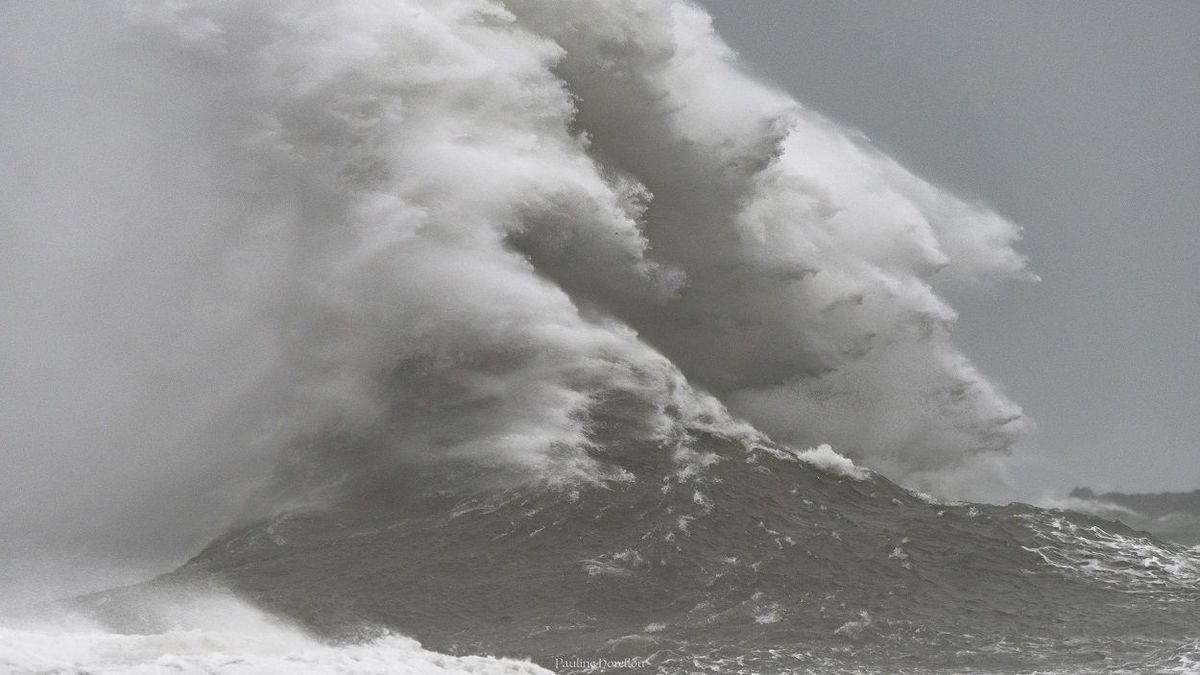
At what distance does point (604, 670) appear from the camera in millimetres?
18406

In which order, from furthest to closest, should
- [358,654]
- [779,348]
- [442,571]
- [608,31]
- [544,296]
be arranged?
[779,348] < [608,31] < [544,296] < [442,571] < [358,654]

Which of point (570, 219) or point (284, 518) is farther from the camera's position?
point (570, 219)

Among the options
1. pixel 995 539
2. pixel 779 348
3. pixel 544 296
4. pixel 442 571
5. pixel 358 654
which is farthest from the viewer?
pixel 779 348

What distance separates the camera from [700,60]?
33.6 meters

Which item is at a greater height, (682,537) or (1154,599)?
(682,537)

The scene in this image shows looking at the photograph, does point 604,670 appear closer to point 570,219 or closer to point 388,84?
point 570,219

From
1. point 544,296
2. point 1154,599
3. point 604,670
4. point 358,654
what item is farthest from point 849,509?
point 358,654

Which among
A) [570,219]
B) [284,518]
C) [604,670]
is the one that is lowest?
[604,670]

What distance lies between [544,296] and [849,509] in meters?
7.89

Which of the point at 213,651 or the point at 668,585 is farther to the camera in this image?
the point at 668,585

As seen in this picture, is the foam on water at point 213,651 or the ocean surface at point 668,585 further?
the ocean surface at point 668,585

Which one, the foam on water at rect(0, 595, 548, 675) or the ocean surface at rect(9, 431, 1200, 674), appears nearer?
the foam on water at rect(0, 595, 548, 675)

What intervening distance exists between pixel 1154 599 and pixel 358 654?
13.9 m

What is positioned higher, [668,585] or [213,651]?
[668,585]
